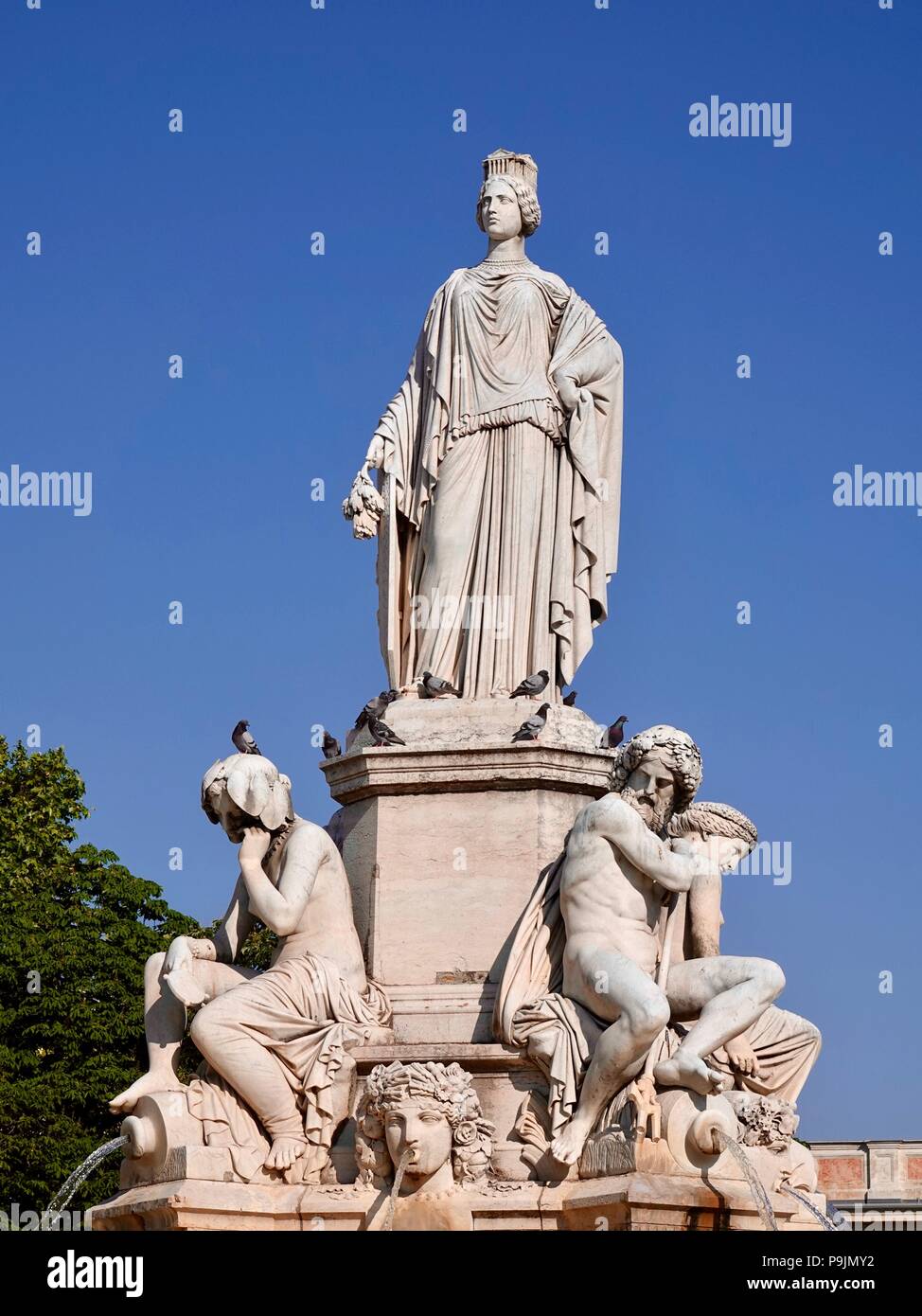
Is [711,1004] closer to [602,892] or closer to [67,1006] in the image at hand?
[602,892]

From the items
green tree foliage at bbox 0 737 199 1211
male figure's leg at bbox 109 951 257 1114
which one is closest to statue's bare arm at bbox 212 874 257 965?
male figure's leg at bbox 109 951 257 1114

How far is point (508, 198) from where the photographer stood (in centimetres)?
1898

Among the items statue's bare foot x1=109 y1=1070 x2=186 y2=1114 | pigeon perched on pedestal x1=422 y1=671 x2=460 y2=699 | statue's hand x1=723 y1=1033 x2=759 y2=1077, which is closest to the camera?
statue's bare foot x1=109 y1=1070 x2=186 y2=1114

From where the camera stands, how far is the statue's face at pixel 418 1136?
49.9 ft

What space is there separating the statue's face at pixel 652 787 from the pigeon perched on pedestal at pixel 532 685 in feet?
4.64

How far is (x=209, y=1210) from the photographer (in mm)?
15391

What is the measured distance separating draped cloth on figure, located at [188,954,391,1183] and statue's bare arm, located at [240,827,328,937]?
0.39m

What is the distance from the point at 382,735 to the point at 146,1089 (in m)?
2.88

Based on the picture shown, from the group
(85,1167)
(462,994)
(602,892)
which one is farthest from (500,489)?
(85,1167)

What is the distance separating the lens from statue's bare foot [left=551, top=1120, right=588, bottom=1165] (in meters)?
15.3

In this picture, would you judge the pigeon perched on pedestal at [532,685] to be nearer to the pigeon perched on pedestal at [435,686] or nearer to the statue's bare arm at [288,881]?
the pigeon perched on pedestal at [435,686]

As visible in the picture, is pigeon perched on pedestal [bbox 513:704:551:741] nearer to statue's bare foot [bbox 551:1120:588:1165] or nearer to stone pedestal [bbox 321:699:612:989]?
stone pedestal [bbox 321:699:612:989]

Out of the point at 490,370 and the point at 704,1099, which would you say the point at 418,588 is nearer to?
the point at 490,370

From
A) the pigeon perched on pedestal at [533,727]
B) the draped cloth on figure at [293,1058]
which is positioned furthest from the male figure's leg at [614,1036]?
the pigeon perched on pedestal at [533,727]
